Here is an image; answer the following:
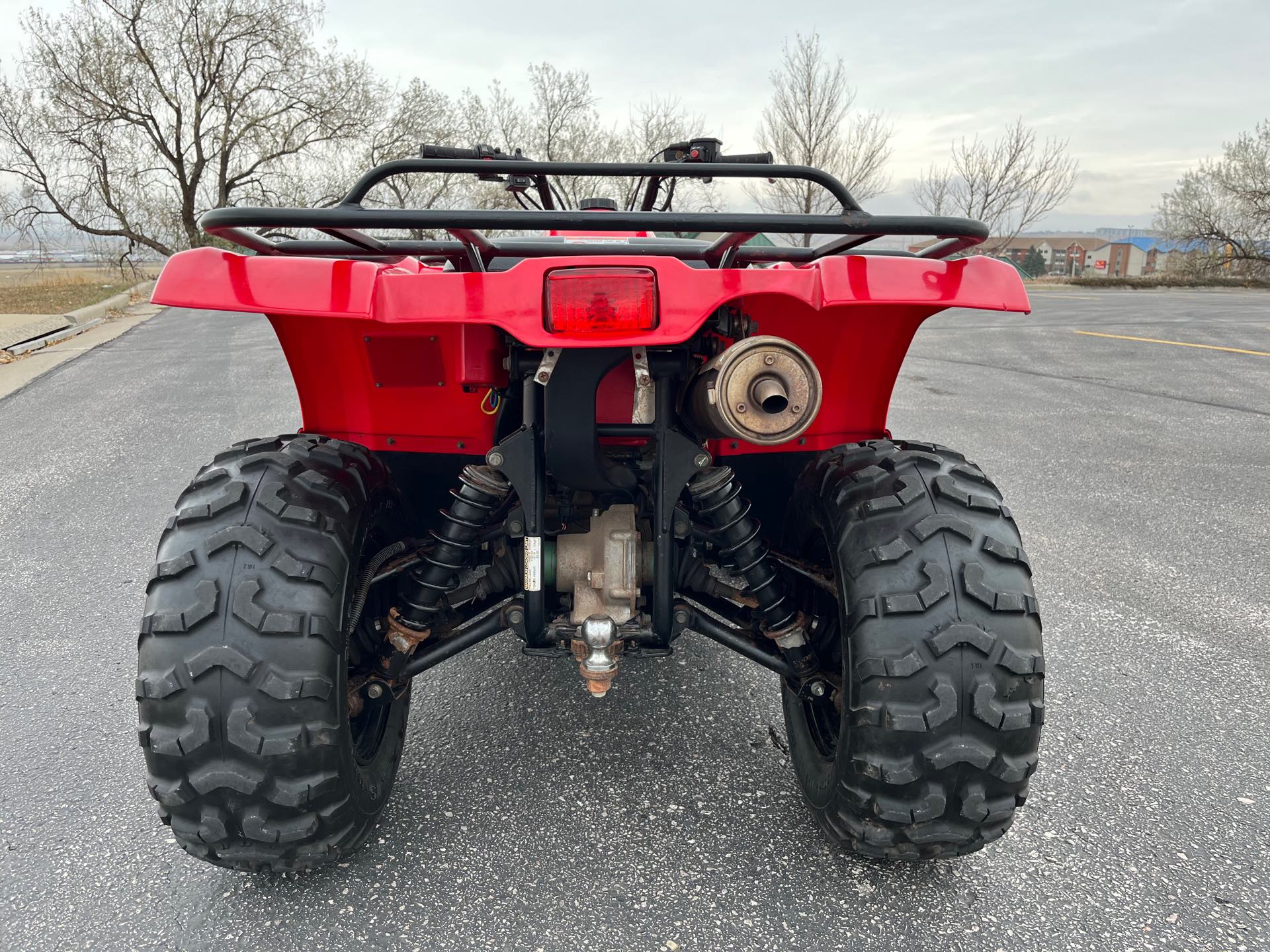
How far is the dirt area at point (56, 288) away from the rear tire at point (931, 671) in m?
19.1

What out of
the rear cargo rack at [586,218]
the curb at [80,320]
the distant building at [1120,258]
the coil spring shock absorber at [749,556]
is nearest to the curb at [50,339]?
the curb at [80,320]

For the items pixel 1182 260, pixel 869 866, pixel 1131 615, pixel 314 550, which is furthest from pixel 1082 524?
pixel 1182 260

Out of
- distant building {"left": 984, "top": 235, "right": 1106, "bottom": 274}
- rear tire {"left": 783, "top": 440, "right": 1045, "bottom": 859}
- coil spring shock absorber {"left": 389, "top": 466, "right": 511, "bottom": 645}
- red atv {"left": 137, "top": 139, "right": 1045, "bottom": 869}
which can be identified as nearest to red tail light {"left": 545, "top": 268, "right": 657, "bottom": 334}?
red atv {"left": 137, "top": 139, "right": 1045, "bottom": 869}

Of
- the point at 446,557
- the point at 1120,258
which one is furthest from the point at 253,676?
the point at 1120,258

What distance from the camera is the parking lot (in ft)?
6.44

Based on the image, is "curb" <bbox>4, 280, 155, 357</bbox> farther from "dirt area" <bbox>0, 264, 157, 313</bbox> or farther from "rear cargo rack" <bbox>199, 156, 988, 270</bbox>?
"rear cargo rack" <bbox>199, 156, 988, 270</bbox>

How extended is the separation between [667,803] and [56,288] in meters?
28.7

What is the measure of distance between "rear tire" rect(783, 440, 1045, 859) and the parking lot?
11.9 inches

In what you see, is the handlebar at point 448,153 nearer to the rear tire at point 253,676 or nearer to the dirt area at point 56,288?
the rear tire at point 253,676

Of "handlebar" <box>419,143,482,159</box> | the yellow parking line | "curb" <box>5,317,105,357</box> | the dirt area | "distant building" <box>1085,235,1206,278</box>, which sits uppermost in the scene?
"distant building" <box>1085,235,1206,278</box>

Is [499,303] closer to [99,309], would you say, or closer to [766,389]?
[766,389]

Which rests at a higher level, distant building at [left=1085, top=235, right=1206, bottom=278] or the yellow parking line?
distant building at [left=1085, top=235, right=1206, bottom=278]

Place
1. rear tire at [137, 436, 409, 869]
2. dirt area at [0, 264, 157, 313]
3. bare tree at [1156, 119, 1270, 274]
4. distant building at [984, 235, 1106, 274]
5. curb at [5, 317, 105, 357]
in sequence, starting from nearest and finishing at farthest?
rear tire at [137, 436, 409, 869]
curb at [5, 317, 105, 357]
dirt area at [0, 264, 157, 313]
bare tree at [1156, 119, 1270, 274]
distant building at [984, 235, 1106, 274]

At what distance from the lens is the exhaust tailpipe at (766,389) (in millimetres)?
1615
